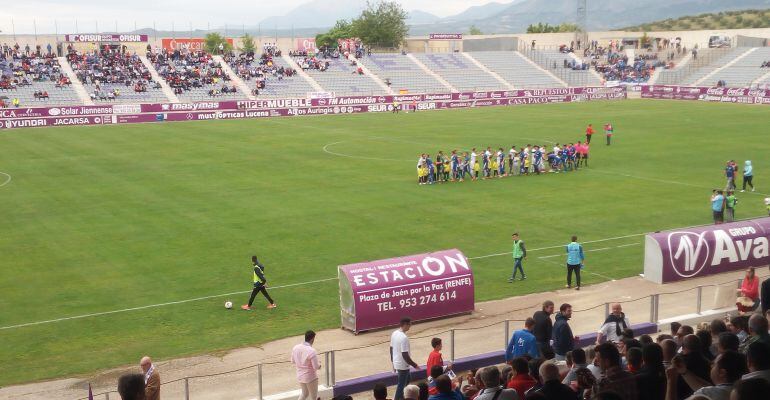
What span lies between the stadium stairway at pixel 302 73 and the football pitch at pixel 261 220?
94.1 feet

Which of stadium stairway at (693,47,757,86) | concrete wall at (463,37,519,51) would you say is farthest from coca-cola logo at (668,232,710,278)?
concrete wall at (463,37,519,51)

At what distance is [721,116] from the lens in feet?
211

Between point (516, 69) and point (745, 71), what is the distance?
25.7 metres

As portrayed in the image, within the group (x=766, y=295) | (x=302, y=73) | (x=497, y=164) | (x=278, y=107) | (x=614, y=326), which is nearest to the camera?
(x=766, y=295)

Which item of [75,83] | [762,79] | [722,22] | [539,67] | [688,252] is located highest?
[722,22]

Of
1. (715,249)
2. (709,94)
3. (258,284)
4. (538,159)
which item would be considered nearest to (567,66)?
(709,94)

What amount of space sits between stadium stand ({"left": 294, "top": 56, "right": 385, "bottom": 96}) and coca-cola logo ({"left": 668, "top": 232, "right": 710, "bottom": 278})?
62.2m

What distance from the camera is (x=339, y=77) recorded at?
87.0 meters

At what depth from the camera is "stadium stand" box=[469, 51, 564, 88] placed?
3703 inches

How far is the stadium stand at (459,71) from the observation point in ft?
297

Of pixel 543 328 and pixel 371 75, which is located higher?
pixel 371 75

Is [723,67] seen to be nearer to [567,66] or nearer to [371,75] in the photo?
[567,66]

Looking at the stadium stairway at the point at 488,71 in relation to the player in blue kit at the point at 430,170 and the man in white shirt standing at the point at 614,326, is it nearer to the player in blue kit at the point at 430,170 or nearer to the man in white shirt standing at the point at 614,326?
the player in blue kit at the point at 430,170

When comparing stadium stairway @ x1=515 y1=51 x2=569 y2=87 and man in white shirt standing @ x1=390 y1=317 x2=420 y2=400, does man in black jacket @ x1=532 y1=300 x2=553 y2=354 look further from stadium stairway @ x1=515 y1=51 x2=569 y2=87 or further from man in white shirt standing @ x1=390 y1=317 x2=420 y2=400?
stadium stairway @ x1=515 y1=51 x2=569 y2=87
